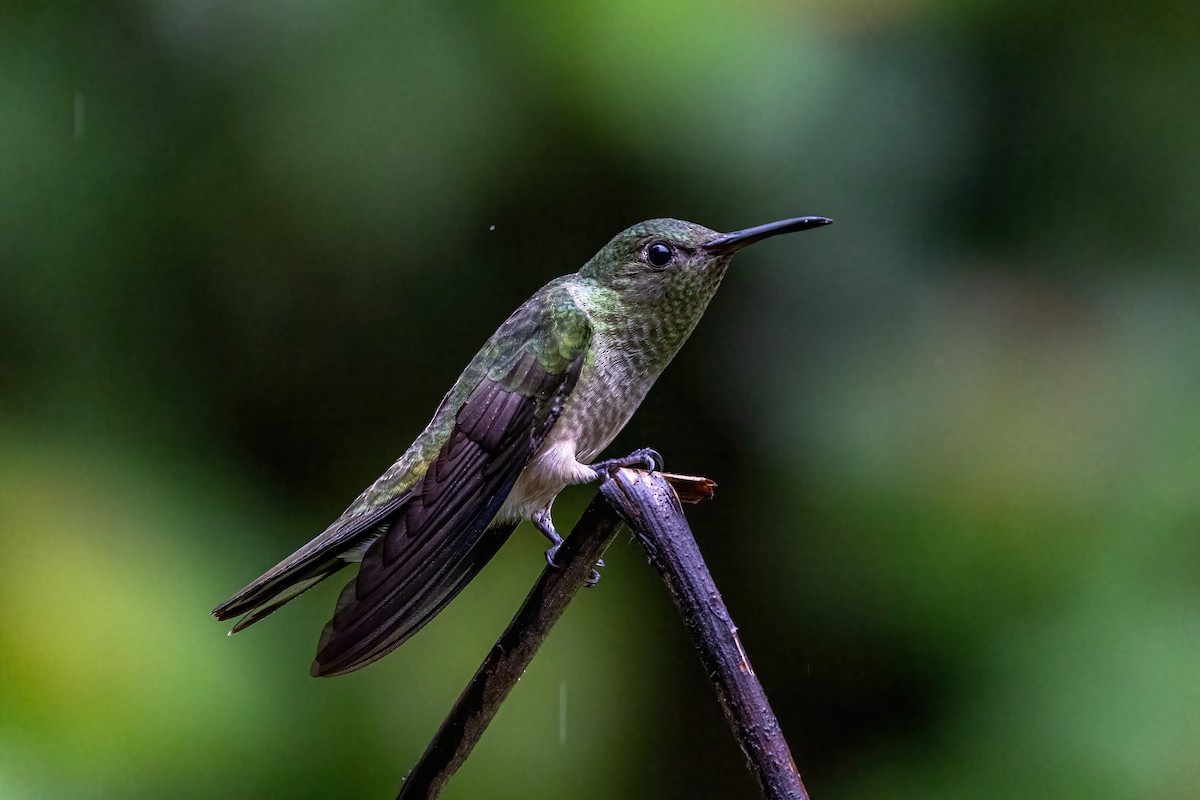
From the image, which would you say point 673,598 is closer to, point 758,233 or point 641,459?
point 641,459

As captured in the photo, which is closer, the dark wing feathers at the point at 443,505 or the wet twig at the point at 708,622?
the wet twig at the point at 708,622

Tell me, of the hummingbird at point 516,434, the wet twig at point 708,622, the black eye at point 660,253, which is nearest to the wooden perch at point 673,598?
the wet twig at point 708,622

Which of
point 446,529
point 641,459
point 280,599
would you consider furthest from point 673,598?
point 280,599

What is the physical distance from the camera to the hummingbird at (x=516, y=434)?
183 centimetres

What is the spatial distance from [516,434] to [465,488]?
15 cm

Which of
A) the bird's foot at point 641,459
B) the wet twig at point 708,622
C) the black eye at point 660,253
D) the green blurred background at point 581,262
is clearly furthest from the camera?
the green blurred background at point 581,262

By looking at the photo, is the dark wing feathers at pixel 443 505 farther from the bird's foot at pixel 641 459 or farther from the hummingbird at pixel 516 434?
the bird's foot at pixel 641 459

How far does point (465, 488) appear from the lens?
1.91 metres

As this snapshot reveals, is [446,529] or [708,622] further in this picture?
[446,529]

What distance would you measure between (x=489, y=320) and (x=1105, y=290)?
1709 millimetres

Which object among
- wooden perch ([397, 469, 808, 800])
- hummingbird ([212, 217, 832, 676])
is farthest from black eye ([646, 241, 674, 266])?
wooden perch ([397, 469, 808, 800])

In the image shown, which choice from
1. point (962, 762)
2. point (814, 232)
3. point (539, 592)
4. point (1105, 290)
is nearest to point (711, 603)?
point (539, 592)

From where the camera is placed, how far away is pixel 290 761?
9.93ft

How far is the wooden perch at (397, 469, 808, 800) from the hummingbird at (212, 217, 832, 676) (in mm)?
321
